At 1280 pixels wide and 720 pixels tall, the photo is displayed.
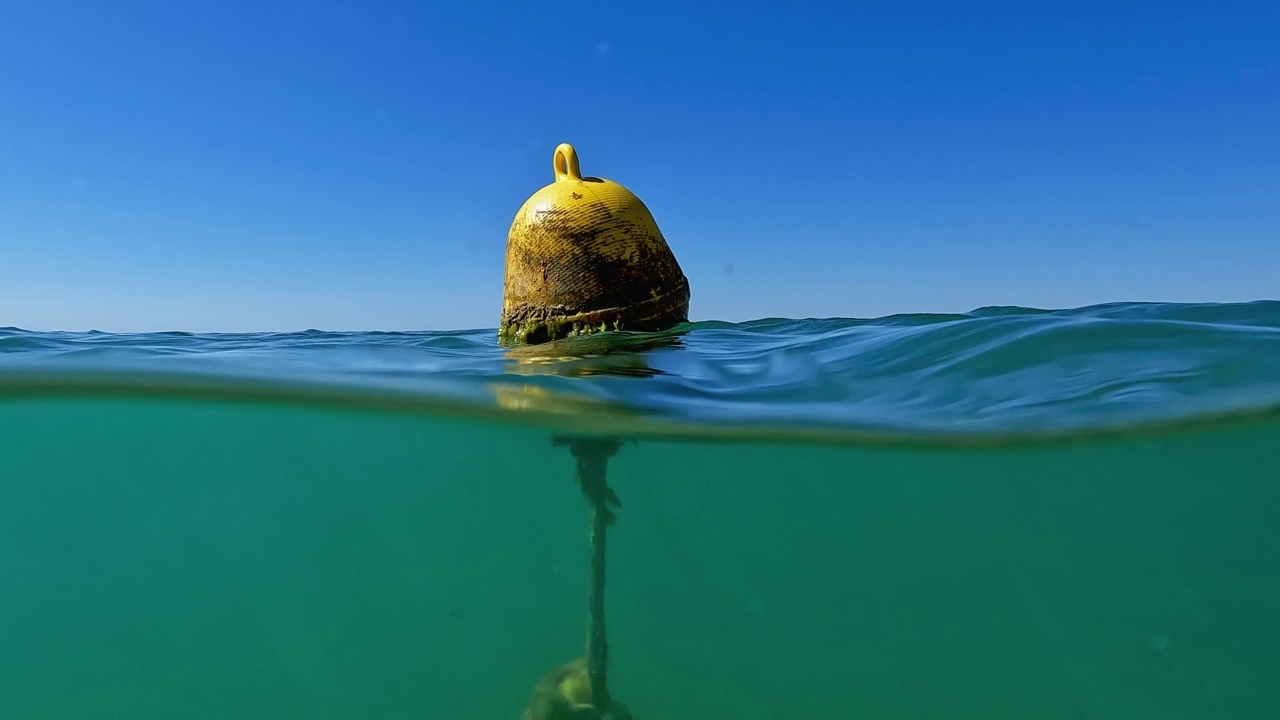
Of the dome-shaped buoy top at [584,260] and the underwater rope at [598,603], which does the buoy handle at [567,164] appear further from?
the underwater rope at [598,603]

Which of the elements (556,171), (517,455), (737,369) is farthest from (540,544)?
(556,171)

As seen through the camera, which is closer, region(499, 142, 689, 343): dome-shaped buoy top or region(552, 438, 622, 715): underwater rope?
region(552, 438, 622, 715): underwater rope

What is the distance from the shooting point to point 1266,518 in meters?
7.32

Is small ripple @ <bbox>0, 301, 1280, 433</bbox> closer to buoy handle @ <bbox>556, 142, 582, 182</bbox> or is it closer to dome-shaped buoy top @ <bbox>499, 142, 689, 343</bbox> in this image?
dome-shaped buoy top @ <bbox>499, 142, 689, 343</bbox>

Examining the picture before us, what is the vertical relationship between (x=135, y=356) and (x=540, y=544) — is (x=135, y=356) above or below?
above

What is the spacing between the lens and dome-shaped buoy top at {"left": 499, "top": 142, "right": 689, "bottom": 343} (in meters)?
6.08

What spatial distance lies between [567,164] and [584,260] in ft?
3.40

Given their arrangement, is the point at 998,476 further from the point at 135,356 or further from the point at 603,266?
the point at 135,356

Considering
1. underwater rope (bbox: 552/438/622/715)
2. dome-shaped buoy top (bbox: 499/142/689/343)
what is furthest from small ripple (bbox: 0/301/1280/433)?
underwater rope (bbox: 552/438/622/715)

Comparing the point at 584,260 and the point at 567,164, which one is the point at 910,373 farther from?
the point at 567,164

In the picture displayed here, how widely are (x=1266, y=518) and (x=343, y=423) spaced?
9945mm

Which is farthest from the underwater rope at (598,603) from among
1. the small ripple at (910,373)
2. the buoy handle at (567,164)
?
the buoy handle at (567,164)

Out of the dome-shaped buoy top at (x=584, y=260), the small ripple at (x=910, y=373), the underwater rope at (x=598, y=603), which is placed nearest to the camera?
the underwater rope at (x=598, y=603)

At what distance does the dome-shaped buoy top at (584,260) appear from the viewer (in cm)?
608
